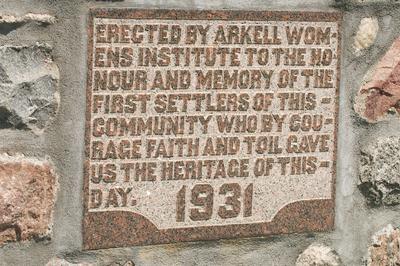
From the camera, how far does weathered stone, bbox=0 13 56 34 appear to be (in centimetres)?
162

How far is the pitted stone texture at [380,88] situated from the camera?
79.7 inches

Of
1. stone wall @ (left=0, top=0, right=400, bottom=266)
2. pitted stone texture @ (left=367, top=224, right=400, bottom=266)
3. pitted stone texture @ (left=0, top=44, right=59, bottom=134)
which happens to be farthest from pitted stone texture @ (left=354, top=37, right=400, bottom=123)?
pitted stone texture @ (left=0, top=44, right=59, bottom=134)

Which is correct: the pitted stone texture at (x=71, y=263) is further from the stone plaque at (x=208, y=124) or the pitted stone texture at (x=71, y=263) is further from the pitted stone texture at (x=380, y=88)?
the pitted stone texture at (x=380, y=88)

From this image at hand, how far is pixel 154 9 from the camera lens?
1.75 meters

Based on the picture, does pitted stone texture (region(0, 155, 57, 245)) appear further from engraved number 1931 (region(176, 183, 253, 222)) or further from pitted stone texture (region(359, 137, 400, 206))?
pitted stone texture (region(359, 137, 400, 206))

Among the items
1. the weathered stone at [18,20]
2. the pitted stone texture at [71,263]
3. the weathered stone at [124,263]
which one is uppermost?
the weathered stone at [18,20]

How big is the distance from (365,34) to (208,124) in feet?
1.67

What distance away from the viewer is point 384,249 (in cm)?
211

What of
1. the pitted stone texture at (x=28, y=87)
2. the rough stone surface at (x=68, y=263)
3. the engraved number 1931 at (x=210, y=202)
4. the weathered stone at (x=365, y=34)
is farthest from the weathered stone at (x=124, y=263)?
the weathered stone at (x=365, y=34)

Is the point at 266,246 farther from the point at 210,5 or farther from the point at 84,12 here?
the point at 84,12

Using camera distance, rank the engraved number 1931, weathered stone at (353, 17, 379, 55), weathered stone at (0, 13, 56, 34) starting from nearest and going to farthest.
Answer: weathered stone at (0, 13, 56, 34) < the engraved number 1931 < weathered stone at (353, 17, 379, 55)

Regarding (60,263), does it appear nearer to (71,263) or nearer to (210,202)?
(71,263)

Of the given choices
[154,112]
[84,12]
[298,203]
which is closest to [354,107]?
[298,203]

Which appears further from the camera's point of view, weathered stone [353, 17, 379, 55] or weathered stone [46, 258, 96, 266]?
weathered stone [353, 17, 379, 55]
